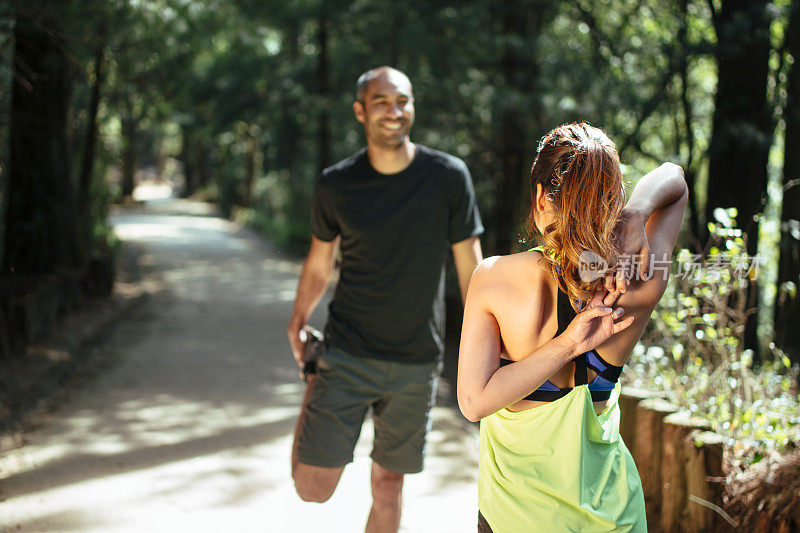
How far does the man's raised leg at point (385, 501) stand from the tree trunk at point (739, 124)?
4535mm

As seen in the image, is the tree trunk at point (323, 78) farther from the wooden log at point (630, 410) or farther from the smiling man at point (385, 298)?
the smiling man at point (385, 298)

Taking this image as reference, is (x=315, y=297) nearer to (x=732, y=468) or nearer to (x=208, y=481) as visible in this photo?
(x=208, y=481)

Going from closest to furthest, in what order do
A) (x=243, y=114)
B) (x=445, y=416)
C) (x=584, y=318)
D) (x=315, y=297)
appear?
(x=584, y=318), (x=315, y=297), (x=445, y=416), (x=243, y=114)

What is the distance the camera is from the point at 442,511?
453 centimetres

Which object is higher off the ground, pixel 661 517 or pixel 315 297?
pixel 315 297

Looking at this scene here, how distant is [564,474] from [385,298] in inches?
64.4

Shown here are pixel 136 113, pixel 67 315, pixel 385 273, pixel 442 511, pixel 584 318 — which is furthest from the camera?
pixel 136 113

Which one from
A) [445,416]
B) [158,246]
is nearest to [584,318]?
[445,416]

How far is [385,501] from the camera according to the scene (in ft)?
11.4

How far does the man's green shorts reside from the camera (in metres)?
3.40

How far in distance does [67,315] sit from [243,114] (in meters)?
9.21

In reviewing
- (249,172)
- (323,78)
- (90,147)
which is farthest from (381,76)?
(249,172)

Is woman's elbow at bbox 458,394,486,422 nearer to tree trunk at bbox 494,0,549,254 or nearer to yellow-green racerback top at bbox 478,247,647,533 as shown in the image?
yellow-green racerback top at bbox 478,247,647,533

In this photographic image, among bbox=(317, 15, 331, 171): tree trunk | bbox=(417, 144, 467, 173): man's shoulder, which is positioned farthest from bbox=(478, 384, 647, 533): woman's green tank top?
bbox=(317, 15, 331, 171): tree trunk
